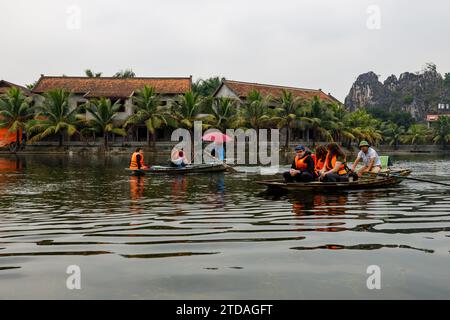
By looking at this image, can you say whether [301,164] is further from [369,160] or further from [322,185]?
[369,160]

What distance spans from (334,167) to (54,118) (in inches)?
1249

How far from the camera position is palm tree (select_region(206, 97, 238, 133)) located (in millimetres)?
38844

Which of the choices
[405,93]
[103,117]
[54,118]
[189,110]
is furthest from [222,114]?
[405,93]

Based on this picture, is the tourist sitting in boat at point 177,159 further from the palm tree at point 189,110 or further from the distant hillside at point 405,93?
the distant hillside at point 405,93

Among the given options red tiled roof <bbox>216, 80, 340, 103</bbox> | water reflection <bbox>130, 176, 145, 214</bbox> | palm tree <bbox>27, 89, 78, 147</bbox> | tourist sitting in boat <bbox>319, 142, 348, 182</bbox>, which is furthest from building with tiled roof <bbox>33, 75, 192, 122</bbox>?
tourist sitting in boat <bbox>319, 142, 348, 182</bbox>

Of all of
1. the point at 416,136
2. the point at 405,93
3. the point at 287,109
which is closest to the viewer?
the point at 287,109

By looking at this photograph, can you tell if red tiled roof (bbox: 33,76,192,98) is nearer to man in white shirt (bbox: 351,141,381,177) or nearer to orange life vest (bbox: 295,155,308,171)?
man in white shirt (bbox: 351,141,381,177)

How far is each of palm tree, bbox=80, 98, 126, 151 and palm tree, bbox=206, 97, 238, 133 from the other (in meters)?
7.63

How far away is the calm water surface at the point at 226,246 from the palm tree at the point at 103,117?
28.2 m

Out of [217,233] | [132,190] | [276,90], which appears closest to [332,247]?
[217,233]

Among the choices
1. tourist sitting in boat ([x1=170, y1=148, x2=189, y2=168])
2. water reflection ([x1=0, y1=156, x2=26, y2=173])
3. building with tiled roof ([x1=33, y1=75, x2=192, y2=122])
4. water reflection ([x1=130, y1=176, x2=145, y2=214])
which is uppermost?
building with tiled roof ([x1=33, y1=75, x2=192, y2=122])

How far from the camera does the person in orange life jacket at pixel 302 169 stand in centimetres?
1132

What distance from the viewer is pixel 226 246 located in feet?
18.4
